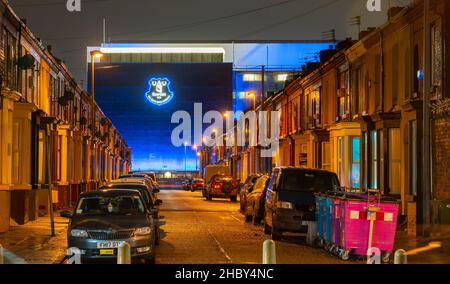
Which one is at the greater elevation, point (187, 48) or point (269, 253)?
point (187, 48)

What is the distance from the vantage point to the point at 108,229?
15094mm

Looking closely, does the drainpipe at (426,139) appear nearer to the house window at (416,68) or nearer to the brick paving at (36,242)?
the house window at (416,68)

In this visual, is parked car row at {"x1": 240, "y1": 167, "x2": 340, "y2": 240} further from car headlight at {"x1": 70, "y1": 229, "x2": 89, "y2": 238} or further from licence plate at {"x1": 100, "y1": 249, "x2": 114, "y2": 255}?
car headlight at {"x1": 70, "y1": 229, "x2": 89, "y2": 238}

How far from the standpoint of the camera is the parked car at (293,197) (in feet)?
69.2

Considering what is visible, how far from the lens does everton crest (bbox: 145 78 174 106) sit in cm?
11981

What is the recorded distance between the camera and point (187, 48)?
406 feet

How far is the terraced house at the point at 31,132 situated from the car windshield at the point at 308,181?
22.5ft

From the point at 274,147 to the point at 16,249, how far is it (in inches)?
1468

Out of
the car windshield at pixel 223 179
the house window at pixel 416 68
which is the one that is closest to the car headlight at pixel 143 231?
the house window at pixel 416 68

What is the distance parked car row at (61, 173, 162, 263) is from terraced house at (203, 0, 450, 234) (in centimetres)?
631

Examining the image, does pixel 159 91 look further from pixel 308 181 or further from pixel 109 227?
pixel 109 227

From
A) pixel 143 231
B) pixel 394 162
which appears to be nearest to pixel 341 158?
pixel 394 162

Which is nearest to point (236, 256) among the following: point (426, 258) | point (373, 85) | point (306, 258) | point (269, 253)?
point (306, 258)
